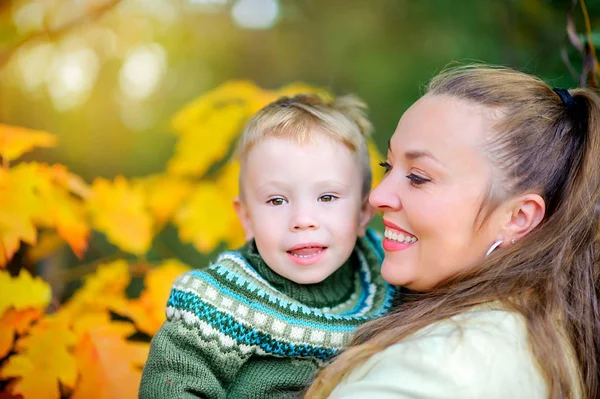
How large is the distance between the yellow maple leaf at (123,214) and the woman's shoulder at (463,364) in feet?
5.07

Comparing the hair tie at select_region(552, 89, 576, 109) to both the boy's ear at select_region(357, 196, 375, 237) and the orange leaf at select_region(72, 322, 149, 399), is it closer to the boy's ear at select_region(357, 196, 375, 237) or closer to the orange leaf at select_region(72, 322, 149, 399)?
the boy's ear at select_region(357, 196, 375, 237)

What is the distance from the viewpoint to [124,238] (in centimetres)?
298

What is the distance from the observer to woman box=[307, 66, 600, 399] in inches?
65.8

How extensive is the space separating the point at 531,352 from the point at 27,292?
5.70 feet

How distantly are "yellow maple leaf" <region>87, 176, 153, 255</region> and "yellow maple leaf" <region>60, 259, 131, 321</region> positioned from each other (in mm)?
102

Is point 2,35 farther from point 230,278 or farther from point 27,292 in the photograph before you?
point 230,278

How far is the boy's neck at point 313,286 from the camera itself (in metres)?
2.21

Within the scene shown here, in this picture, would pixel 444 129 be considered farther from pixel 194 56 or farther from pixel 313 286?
pixel 194 56

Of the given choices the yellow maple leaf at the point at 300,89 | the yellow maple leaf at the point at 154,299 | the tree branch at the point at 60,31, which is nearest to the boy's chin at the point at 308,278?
the yellow maple leaf at the point at 154,299

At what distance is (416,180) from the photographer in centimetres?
195

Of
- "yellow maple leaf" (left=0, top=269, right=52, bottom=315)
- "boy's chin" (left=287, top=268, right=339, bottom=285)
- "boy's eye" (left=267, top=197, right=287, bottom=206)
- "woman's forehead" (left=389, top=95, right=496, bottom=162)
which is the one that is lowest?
"yellow maple leaf" (left=0, top=269, right=52, bottom=315)

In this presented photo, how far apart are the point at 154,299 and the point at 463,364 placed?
1.68 meters

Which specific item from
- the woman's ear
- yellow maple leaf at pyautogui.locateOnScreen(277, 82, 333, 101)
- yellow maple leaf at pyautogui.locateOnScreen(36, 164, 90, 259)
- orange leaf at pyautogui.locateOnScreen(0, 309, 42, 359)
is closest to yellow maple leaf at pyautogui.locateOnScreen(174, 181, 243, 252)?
yellow maple leaf at pyautogui.locateOnScreen(36, 164, 90, 259)

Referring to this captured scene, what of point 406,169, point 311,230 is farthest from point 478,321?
point 311,230
